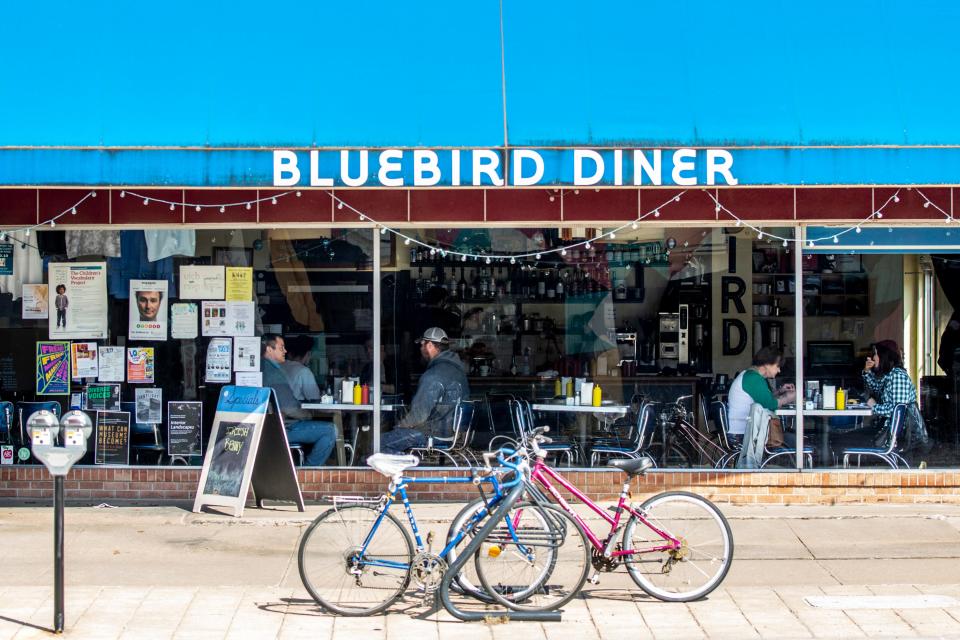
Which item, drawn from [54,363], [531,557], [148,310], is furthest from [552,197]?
[54,363]

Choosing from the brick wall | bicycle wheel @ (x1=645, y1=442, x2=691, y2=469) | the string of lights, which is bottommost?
the brick wall

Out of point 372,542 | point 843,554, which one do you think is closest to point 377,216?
point 372,542

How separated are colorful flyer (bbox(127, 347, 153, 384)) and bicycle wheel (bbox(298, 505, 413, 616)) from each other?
4471 mm

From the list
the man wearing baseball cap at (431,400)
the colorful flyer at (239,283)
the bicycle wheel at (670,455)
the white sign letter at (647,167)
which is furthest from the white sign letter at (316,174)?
the bicycle wheel at (670,455)

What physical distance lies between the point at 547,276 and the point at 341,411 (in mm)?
→ 2607

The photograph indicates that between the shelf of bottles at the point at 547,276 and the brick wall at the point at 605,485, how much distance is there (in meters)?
2.02

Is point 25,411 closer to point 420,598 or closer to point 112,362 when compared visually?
point 112,362

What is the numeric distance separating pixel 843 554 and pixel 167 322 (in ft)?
20.6

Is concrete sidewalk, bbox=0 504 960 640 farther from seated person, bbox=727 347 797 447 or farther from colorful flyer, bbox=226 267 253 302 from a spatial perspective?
colorful flyer, bbox=226 267 253 302

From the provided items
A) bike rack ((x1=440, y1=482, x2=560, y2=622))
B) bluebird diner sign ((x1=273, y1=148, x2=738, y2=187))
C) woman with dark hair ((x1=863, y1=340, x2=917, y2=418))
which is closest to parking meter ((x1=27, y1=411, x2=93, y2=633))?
bike rack ((x1=440, y1=482, x2=560, y2=622))

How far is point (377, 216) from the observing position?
1027cm

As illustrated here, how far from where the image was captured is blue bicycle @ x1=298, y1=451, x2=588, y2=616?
6.84m

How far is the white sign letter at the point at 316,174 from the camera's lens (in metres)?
9.25

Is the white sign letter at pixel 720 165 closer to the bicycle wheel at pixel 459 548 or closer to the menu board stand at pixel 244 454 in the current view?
the bicycle wheel at pixel 459 548
